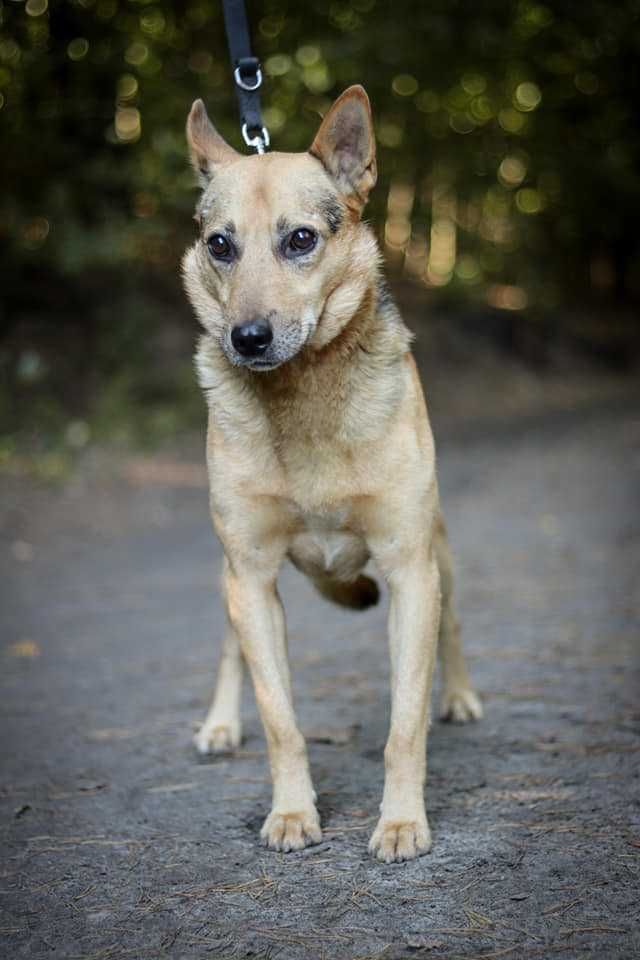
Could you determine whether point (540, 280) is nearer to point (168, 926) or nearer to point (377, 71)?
point (377, 71)

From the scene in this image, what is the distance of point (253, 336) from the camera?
10.5ft

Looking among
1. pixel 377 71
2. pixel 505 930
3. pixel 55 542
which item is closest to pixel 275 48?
pixel 377 71

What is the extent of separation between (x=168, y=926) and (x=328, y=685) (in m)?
2.33

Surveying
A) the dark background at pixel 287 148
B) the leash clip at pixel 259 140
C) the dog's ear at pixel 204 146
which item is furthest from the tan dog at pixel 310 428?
the dark background at pixel 287 148

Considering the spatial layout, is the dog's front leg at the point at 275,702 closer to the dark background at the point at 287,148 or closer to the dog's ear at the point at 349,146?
the dog's ear at the point at 349,146

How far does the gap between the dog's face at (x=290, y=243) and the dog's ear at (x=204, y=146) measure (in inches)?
4.0

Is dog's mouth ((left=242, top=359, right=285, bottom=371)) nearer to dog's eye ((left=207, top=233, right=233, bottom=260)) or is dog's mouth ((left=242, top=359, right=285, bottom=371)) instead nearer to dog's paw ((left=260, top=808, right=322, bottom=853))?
dog's eye ((left=207, top=233, right=233, bottom=260))

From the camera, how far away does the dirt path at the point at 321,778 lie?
264cm

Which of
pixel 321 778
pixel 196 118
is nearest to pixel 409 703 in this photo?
pixel 321 778

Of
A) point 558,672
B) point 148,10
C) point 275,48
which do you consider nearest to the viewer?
point 558,672

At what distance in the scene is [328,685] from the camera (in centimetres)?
496

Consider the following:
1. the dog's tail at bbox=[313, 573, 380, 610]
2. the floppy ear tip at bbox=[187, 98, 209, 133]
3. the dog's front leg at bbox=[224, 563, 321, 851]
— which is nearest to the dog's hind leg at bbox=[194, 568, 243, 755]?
the dog's tail at bbox=[313, 573, 380, 610]

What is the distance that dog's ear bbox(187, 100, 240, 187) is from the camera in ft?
12.5

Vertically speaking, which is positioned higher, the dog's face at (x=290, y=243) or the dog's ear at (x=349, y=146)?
the dog's ear at (x=349, y=146)
